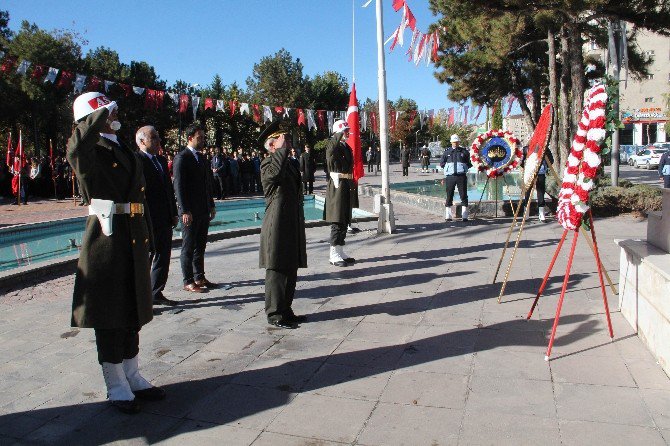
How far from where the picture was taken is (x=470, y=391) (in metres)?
3.63

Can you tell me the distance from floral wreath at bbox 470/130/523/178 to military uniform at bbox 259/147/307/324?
814 centimetres

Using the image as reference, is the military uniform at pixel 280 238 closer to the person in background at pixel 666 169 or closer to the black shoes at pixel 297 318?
the black shoes at pixel 297 318

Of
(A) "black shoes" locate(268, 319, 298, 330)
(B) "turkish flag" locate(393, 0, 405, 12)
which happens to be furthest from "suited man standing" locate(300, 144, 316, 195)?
(A) "black shoes" locate(268, 319, 298, 330)

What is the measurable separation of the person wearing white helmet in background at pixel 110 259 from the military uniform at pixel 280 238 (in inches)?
61.1

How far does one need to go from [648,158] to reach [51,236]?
37.1 metres

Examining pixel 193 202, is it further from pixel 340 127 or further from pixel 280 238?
pixel 340 127

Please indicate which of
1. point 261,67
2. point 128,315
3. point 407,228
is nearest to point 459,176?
point 407,228

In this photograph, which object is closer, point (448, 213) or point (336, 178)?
point (336, 178)

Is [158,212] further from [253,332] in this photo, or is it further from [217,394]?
[217,394]

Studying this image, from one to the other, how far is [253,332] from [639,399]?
3.03m

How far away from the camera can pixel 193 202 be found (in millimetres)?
6348

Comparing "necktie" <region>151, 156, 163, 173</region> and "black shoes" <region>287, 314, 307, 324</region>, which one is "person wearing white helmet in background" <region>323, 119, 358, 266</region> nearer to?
"black shoes" <region>287, 314, 307, 324</region>

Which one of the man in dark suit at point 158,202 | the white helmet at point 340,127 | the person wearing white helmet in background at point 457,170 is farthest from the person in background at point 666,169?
the man in dark suit at point 158,202

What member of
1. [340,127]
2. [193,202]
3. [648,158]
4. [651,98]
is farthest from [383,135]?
[651,98]
